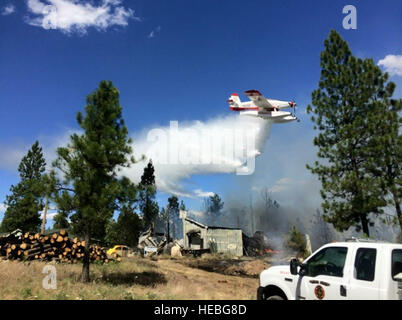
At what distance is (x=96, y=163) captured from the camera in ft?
43.6

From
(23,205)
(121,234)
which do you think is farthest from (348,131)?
(23,205)

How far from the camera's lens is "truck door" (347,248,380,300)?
4895 mm

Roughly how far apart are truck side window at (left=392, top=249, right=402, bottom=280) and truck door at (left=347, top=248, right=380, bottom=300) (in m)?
0.27

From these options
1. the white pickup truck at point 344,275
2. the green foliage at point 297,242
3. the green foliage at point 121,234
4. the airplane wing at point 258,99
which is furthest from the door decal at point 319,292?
the green foliage at point 121,234

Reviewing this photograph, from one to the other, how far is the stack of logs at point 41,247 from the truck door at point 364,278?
18.4 metres

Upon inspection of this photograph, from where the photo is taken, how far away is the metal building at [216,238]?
36.9m

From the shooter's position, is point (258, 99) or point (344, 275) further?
point (258, 99)

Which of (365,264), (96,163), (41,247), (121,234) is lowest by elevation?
(121,234)

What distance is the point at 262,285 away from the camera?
22.8 feet

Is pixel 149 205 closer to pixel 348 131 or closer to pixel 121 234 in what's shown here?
Answer: pixel 121 234

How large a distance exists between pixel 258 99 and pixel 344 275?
64.0ft

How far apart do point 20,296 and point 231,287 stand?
29.4ft
